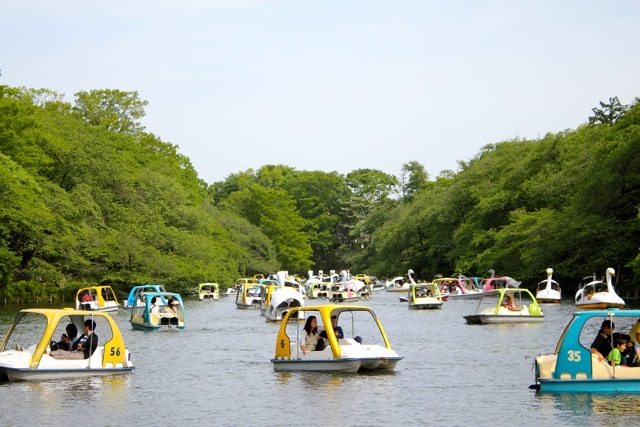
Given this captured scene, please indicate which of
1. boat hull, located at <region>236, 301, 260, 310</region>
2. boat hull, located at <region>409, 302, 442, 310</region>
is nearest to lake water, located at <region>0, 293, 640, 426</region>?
boat hull, located at <region>409, 302, 442, 310</region>

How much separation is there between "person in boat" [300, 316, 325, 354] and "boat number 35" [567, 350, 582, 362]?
8.40 m

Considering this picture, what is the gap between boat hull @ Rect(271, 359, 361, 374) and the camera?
29.6 m

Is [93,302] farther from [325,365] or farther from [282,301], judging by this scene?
[325,365]

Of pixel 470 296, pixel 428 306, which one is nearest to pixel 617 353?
pixel 428 306

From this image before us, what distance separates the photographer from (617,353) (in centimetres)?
2462

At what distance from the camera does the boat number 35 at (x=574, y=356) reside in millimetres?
24422

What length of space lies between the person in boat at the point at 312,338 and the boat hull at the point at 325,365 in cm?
41

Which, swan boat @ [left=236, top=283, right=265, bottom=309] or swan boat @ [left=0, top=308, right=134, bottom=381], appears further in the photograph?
swan boat @ [left=236, top=283, right=265, bottom=309]

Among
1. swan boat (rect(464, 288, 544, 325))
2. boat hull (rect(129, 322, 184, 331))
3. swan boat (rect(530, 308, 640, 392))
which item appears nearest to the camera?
swan boat (rect(530, 308, 640, 392))

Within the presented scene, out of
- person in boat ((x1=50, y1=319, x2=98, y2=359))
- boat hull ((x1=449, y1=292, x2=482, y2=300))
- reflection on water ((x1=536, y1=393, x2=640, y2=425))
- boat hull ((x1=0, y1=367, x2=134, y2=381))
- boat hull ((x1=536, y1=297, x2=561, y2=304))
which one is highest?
boat hull ((x1=449, y1=292, x2=482, y2=300))

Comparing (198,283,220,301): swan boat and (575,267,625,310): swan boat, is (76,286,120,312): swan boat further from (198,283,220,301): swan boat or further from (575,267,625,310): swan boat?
(575,267,625,310): swan boat

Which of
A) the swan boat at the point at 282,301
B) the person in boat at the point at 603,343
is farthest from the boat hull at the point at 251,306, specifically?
the person in boat at the point at 603,343

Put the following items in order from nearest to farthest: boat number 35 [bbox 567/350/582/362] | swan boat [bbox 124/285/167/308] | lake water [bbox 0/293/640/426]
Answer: lake water [bbox 0/293/640/426], boat number 35 [bbox 567/350/582/362], swan boat [bbox 124/285/167/308]

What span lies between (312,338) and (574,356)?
911 centimetres
